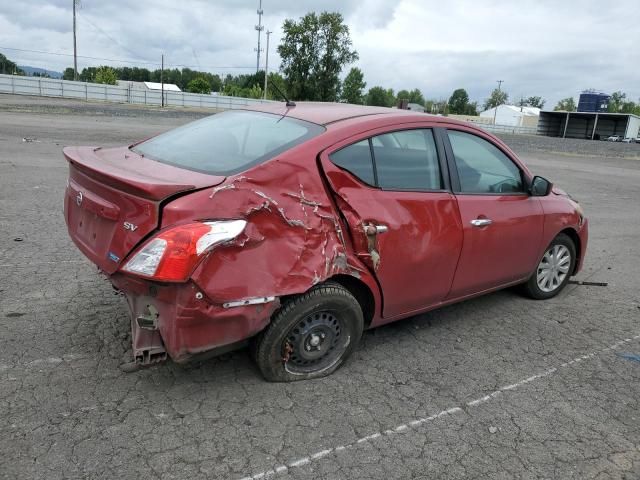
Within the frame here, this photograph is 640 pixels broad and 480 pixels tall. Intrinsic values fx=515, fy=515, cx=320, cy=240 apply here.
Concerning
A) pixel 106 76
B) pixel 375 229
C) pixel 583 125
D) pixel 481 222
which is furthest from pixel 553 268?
pixel 583 125

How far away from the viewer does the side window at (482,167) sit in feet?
12.4

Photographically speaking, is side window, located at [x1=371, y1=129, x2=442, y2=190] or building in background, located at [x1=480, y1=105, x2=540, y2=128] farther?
building in background, located at [x1=480, y1=105, x2=540, y2=128]

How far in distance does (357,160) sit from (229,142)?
84 cm

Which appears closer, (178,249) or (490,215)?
(178,249)

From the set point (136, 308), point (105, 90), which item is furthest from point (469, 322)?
point (105, 90)

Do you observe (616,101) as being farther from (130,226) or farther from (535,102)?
(130,226)

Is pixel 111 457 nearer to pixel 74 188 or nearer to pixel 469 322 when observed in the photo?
pixel 74 188

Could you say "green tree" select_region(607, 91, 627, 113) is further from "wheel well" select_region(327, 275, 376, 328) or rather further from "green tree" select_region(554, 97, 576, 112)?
"wheel well" select_region(327, 275, 376, 328)

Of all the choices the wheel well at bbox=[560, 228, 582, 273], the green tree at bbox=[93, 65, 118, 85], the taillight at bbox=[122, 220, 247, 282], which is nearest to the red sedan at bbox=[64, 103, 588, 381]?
the taillight at bbox=[122, 220, 247, 282]

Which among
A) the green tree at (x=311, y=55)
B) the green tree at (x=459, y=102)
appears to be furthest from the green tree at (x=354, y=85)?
the green tree at (x=459, y=102)

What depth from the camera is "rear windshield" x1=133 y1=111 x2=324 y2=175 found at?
299cm

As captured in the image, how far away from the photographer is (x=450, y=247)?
3.57 m

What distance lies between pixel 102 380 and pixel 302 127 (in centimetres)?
195

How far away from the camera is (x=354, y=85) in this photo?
73750 mm
